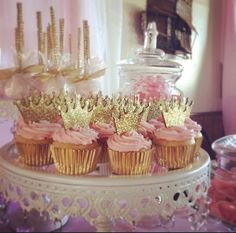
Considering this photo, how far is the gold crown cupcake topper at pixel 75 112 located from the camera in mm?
912

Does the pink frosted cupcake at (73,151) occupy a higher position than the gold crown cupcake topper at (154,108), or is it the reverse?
the gold crown cupcake topper at (154,108)

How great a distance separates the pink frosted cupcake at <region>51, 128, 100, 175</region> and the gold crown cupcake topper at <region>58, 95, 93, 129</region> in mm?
19

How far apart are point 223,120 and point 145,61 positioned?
1.49 meters

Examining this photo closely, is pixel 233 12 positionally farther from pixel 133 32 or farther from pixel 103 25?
pixel 103 25

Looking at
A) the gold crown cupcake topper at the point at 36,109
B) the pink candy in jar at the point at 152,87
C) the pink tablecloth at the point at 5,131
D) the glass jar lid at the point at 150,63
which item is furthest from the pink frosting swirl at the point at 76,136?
the pink tablecloth at the point at 5,131

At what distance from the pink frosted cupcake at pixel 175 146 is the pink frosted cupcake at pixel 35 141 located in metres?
0.27

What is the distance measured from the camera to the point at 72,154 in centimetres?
91

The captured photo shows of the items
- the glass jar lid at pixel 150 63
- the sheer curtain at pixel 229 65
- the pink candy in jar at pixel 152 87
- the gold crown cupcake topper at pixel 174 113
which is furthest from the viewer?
the sheer curtain at pixel 229 65

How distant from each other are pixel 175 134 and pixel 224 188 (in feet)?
0.72

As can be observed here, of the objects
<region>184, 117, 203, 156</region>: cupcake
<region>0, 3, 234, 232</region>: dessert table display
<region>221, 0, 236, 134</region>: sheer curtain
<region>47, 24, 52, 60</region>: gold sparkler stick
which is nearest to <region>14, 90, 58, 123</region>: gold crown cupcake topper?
<region>0, 3, 234, 232</region>: dessert table display

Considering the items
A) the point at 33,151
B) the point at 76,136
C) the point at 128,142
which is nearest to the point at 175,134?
the point at 128,142

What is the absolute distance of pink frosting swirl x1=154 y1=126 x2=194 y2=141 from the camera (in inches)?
38.6

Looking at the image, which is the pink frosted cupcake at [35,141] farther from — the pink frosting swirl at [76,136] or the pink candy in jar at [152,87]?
the pink candy in jar at [152,87]

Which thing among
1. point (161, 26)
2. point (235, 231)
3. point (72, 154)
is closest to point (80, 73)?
point (72, 154)
